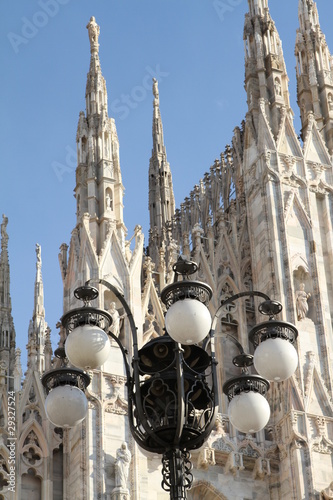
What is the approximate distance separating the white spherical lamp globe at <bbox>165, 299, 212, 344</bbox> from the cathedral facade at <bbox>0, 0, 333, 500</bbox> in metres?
7.45

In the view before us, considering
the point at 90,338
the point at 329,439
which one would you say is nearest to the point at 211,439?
the point at 329,439

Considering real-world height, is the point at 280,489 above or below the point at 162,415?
above

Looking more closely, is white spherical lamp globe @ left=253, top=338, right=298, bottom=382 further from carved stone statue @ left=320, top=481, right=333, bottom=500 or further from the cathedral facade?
carved stone statue @ left=320, top=481, right=333, bottom=500

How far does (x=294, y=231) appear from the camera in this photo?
24.2 m

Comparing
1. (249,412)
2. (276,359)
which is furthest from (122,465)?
(276,359)

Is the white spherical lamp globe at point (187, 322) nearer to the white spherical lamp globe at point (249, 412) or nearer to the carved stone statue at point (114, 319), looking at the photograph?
the white spherical lamp globe at point (249, 412)

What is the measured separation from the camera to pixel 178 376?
1257cm

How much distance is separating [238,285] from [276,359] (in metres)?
11.1

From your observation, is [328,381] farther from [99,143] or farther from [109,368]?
[99,143]

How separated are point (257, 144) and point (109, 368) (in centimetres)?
720

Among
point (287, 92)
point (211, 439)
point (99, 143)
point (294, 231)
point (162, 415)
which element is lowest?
point (162, 415)

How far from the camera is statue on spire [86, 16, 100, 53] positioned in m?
25.6

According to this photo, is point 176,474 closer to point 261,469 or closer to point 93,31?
point 261,469

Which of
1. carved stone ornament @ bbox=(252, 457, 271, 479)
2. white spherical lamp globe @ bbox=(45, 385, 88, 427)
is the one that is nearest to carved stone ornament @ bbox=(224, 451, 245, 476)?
carved stone ornament @ bbox=(252, 457, 271, 479)
